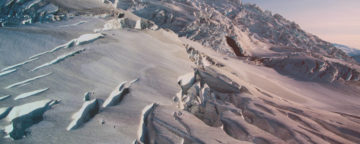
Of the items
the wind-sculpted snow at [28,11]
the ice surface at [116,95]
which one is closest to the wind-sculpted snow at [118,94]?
the ice surface at [116,95]

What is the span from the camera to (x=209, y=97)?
6.04m

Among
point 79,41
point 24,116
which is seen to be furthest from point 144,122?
point 79,41

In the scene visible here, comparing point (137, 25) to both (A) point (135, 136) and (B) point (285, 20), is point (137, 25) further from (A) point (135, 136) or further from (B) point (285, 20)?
(B) point (285, 20)

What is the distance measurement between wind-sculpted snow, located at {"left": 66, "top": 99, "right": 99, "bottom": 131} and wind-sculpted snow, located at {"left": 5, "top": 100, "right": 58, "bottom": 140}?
0.57 meters

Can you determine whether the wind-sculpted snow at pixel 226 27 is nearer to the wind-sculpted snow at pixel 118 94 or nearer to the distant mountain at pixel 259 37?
the distant mountain at pixel 259 37

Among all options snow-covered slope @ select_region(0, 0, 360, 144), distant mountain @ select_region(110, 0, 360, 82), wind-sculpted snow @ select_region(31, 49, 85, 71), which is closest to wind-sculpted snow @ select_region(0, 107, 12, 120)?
snow-covered slope @ select_region(0, 0, 360, 144)

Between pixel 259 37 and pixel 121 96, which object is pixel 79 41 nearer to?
pixel 121 96

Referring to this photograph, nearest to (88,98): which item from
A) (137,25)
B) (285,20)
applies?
(137,25)

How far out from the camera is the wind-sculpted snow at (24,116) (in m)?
3.03

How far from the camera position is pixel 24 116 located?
3.33 m

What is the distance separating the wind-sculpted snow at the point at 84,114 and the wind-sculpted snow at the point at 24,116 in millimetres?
570

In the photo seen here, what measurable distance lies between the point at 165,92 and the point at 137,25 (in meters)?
5.76

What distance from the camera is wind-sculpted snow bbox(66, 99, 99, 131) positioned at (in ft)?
11.1

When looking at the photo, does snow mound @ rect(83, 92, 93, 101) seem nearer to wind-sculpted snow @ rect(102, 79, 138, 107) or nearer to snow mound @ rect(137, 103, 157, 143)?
wind-sculpted snow @ rect(102, 79, 138, 107)
